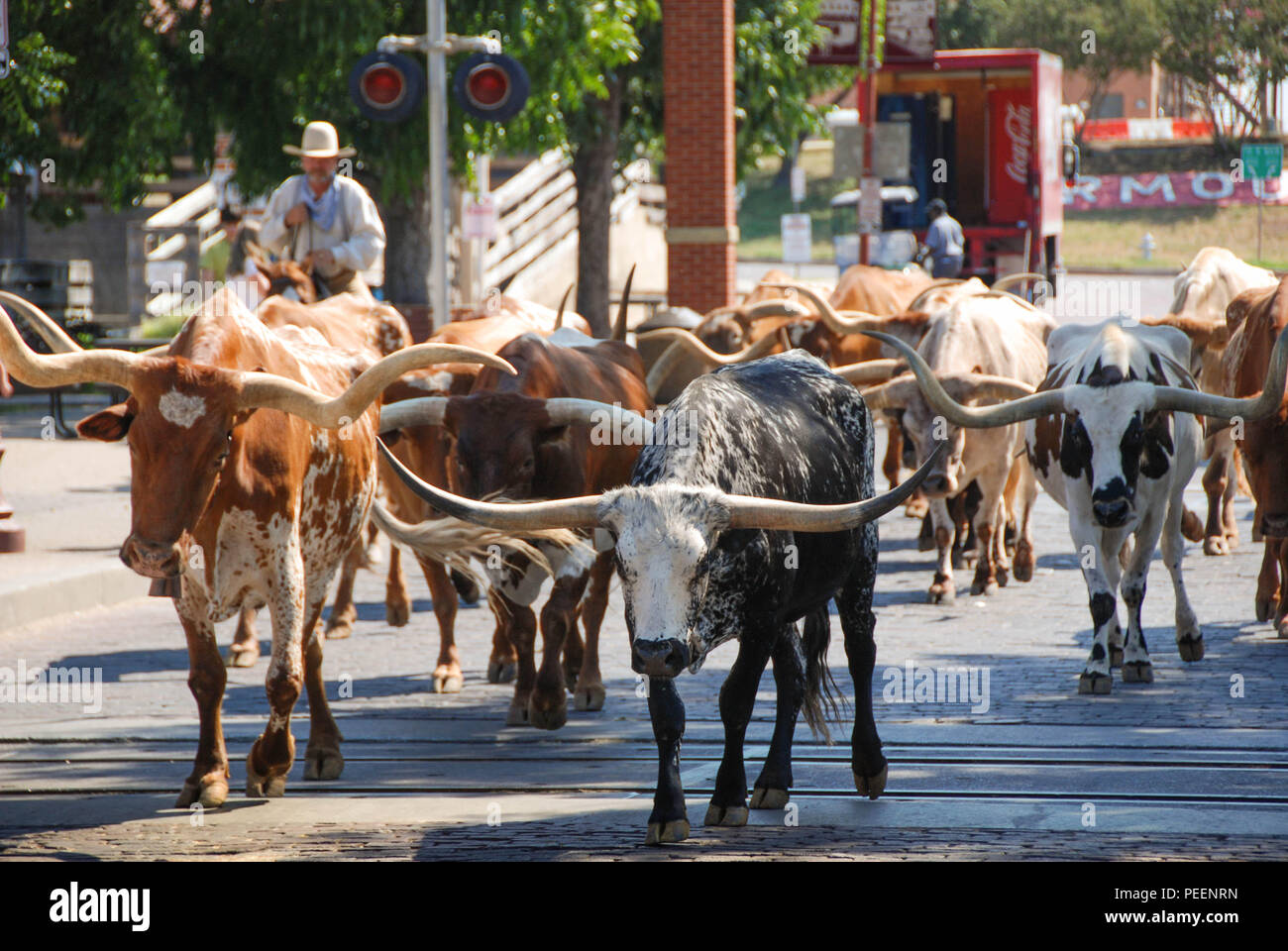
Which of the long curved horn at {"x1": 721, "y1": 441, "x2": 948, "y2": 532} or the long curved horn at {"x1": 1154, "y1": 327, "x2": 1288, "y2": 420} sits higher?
the long curved horn at {"x1": 1154, "y1": 327, "x2": 1288, "y2": 420}

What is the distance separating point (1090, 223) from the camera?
6028cm

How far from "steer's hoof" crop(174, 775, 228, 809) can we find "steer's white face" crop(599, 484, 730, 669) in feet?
6.05

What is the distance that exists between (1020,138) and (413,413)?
21394 millimetres

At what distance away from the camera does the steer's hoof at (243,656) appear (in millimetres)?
9945

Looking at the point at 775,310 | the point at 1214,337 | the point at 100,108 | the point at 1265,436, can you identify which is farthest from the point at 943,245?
the point at 1265,436

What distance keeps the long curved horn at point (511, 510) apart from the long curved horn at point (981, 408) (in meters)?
1.92

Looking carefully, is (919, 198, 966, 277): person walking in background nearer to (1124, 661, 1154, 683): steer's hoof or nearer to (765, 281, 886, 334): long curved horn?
(765, 281, 886, 334): long curved horn

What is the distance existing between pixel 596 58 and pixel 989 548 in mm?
14481

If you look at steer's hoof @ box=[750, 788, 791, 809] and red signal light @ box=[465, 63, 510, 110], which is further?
red signal light @ box=[465, 63, 510, 110]

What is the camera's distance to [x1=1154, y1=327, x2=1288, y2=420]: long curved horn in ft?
26.2

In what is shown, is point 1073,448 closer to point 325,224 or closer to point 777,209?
point 325,224

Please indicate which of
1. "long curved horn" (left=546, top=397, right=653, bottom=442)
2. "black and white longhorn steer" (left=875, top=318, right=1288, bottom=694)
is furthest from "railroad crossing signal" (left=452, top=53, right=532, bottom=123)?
"long curved horn" (left=546, top=397, right=653, bottom=442)

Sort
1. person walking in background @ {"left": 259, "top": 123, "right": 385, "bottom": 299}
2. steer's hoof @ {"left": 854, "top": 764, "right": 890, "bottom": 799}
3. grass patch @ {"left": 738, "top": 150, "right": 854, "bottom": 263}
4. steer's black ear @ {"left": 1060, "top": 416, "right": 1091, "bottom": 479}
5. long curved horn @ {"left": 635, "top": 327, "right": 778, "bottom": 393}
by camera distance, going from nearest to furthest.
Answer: steer's hoof @ {"left": 854, "top": 764, "right": 890, "bottom": 799}
steer's black ear @ {"left": 1060, "top": 416, "right": 1091, "bottom": 479}
long curved horn @ {"left": 635, "top": 327, "right": 778, "bottom": 393}
person walking in background @ {"left": 259, "top": 123, "right": 385, "bottom": 299}
grass patch @ {"left": 738, "top": 150, "right": 854, "bottom": 263}

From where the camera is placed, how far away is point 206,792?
6.91m
